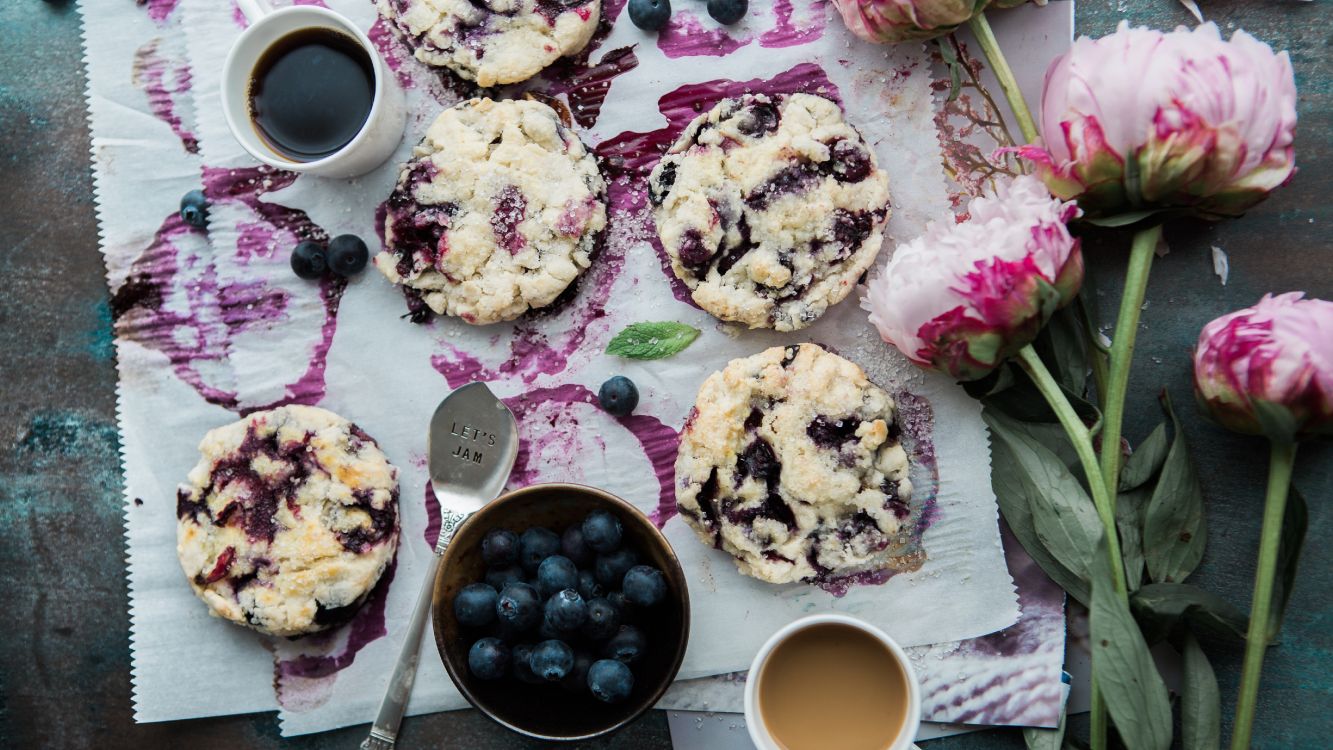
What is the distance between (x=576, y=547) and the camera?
2.07 meters

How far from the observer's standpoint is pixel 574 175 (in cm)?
227

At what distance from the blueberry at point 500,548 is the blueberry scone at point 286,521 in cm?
31

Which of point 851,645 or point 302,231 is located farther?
point 302,231

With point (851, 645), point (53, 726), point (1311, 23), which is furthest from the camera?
point (53, 726)

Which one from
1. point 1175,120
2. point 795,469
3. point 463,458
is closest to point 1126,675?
point 795,469

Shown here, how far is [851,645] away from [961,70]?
1360mm

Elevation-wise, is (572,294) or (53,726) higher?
Answer: (572,294)

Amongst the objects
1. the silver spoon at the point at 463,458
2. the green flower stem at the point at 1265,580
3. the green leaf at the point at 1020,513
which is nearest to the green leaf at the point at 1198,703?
the green flower stem at the point at 1265,580

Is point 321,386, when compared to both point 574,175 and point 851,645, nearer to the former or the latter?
point 574,175

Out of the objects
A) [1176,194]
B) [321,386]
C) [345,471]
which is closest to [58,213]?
[321,386]

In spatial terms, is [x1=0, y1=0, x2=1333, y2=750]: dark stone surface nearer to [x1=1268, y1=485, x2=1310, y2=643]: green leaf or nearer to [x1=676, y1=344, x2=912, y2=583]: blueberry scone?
[x1=1268, y1=485, x2=1310, y2=643]: green leaf

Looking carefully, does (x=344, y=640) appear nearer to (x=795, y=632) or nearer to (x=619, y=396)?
(x=619, y=396)

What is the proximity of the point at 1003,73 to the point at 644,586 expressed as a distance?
1365 millimetres

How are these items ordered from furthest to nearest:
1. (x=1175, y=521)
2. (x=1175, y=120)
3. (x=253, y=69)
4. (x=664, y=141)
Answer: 1. (x=664, y=141)
2. (x=253, y=69)
3. (x=1175, y=521)
4. (x=1175, y=120)
